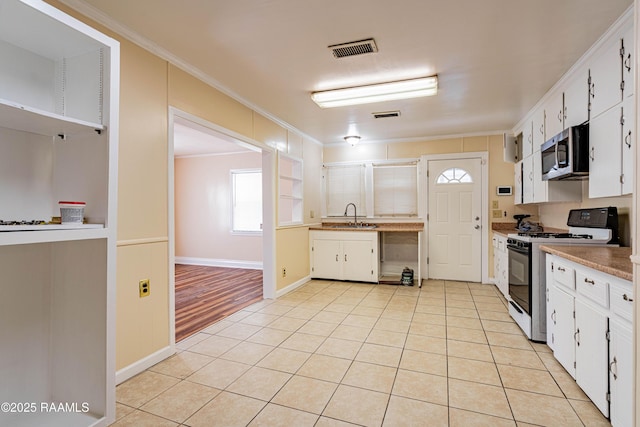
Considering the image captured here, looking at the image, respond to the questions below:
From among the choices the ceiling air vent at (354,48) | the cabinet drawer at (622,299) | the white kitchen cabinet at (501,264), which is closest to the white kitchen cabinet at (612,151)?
the cabinet drawer at (622,299)

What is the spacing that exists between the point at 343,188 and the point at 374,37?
145 inches

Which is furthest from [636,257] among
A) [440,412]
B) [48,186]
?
[48,186]

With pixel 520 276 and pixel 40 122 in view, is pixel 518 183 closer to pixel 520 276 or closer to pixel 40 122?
pixel 520 276

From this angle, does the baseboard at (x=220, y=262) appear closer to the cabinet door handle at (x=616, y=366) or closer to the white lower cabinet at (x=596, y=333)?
the white lower cabinet at (x=596, y=333)

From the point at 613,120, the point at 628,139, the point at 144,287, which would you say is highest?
the point at 613,120

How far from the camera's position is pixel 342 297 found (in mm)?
4352

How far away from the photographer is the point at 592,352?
1.86 m

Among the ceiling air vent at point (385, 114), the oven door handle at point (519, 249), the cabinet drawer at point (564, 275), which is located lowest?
the cabinet drawer at point (564, 275)

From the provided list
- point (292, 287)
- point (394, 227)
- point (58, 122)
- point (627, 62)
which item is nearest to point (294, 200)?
point (292, 287)

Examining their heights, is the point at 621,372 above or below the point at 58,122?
below

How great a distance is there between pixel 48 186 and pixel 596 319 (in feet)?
10.5

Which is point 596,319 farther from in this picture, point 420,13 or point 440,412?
point 420,13

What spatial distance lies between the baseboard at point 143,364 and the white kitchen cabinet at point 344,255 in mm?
3005

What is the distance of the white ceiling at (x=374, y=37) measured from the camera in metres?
2.02
